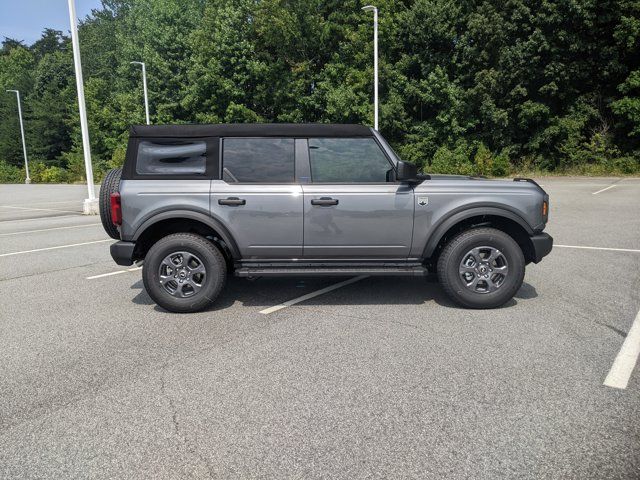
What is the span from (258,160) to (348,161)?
942mm

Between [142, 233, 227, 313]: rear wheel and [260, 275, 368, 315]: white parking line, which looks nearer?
[142, 233, 227, 313]: rear wheel

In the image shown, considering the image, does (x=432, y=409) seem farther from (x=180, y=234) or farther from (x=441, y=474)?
(x=180, y=234)

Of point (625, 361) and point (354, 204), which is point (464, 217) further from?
point (625, 361)

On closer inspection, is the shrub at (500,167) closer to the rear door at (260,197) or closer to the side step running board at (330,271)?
the side step running board at (330,271)

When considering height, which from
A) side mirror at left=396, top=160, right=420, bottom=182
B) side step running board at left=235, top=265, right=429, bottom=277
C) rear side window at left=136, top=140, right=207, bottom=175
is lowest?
side step running board at left=235, top=265, right=429, bottom=277

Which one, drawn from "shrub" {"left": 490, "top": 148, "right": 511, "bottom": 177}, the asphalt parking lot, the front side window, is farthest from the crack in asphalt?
"shrub" {"left": 490, "top": 148, "right": 511, "bottom": 177}

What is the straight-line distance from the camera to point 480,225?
5.36m

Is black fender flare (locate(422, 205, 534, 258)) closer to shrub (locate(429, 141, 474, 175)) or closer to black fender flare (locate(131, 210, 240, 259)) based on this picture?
black fender flare (locate(131, 210, 240, 259))

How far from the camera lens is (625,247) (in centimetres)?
834

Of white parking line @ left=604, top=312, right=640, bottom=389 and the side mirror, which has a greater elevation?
the side mirror

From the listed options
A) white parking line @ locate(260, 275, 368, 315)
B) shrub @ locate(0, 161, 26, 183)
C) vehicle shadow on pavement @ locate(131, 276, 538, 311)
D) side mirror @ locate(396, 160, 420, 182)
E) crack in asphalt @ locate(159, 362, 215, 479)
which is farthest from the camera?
shrub @ locate(0, 161, 26, 183)

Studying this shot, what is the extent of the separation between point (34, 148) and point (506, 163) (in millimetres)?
53836

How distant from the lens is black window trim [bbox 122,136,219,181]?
5.11 meters

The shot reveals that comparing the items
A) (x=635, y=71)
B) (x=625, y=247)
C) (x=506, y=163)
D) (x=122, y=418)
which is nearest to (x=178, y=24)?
(x=506, y=163)
